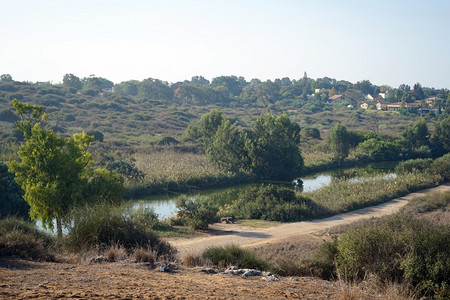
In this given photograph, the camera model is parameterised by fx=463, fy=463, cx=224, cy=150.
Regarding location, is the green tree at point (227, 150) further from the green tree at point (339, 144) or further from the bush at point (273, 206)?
the bush at point (273, 206)

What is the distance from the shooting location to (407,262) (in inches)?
361

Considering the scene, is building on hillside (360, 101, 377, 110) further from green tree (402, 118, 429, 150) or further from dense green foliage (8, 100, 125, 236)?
dense green foliage (8, 100, 125, 236)

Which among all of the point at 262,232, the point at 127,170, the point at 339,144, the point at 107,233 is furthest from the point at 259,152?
the point at 107,233

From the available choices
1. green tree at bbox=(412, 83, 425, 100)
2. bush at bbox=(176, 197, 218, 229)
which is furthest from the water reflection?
green tree at bbox=(412, 83, 425, 100)

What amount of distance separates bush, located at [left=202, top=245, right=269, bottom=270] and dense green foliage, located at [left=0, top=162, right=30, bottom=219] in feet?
40.3

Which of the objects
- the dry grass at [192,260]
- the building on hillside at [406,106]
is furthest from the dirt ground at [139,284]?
the building on hillside at [406,106]

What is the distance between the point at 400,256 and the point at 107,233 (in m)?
6.69

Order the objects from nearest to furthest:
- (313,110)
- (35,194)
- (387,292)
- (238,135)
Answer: (387,292), (35,194), (238,135), (313,110)

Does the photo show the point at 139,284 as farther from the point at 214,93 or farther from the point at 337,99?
the point at 337,99

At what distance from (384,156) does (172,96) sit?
79.3 metres

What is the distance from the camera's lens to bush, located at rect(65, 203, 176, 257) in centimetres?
1109

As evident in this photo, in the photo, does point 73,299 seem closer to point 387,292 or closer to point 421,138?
point 387,292

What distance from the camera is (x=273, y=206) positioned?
24172 millimetres

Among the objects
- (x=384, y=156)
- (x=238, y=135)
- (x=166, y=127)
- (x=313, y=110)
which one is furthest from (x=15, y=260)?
(x=313, y=110)
